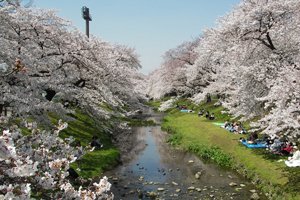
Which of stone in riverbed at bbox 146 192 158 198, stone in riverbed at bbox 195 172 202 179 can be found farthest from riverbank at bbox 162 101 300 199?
stone in riverbed at bbox 146 192 158 198

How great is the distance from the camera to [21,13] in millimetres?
19547

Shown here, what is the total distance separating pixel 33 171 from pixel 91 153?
77.7 feet

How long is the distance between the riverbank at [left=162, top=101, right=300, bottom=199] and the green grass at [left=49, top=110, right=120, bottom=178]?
23.4ft

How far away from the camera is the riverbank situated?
2011 cm

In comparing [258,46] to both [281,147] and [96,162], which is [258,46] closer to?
[281,147]

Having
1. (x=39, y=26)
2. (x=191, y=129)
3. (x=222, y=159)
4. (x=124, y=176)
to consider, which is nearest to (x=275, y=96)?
(x=222, y=159)

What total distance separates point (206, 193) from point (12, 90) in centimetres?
1305

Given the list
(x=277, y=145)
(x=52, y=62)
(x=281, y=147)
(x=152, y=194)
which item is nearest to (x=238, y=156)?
(x=277, y=145)

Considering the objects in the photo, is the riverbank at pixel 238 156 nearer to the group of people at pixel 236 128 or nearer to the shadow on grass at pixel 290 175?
the shadow on grass at pixel 290 175

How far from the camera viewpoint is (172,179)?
24.9 meters

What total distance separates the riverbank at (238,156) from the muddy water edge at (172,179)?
0.73m

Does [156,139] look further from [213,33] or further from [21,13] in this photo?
[21,13]

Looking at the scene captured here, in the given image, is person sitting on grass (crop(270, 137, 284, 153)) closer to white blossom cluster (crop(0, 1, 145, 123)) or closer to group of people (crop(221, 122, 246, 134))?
group of people (crop(221, 122, 246, 134))

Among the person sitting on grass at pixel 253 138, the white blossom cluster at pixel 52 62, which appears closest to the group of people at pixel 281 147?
the person sitting on grass at pixel 253 138
